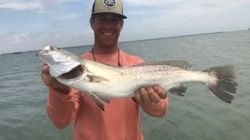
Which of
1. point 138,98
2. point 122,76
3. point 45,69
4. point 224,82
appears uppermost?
point 45,69

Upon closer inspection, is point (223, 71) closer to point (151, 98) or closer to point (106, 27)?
point (151, 98)

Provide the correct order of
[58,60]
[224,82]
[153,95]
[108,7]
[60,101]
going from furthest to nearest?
[224,82] → [108,7] → [153,95] → [60,101] → [58,60]

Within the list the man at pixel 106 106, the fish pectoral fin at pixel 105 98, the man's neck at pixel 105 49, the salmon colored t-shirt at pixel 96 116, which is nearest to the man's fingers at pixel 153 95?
the man at pixel 106 106

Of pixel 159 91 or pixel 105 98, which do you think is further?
pixel 159 91

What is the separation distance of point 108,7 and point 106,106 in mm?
1324

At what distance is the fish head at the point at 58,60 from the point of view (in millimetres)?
3904

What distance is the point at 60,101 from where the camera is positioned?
434cm

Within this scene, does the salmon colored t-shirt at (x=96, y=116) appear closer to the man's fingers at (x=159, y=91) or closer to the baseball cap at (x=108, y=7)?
the man's fingers at (x=159, y=91)

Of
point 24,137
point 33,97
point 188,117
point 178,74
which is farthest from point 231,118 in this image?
point 33,97

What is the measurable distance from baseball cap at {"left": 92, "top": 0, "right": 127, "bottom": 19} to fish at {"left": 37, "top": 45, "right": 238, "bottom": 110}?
816 mm

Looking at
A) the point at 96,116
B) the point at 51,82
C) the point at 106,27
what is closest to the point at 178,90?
the point at 96,116

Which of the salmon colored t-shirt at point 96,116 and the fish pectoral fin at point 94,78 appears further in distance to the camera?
the salmon colored t-shirt at point 96,116

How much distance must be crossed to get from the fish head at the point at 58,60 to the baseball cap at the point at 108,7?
965 mm

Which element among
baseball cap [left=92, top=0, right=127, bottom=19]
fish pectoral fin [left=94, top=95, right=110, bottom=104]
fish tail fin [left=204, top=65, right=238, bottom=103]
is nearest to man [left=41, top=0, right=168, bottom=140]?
baseball cap [left=92, top=0, right=127, bottom=19]
